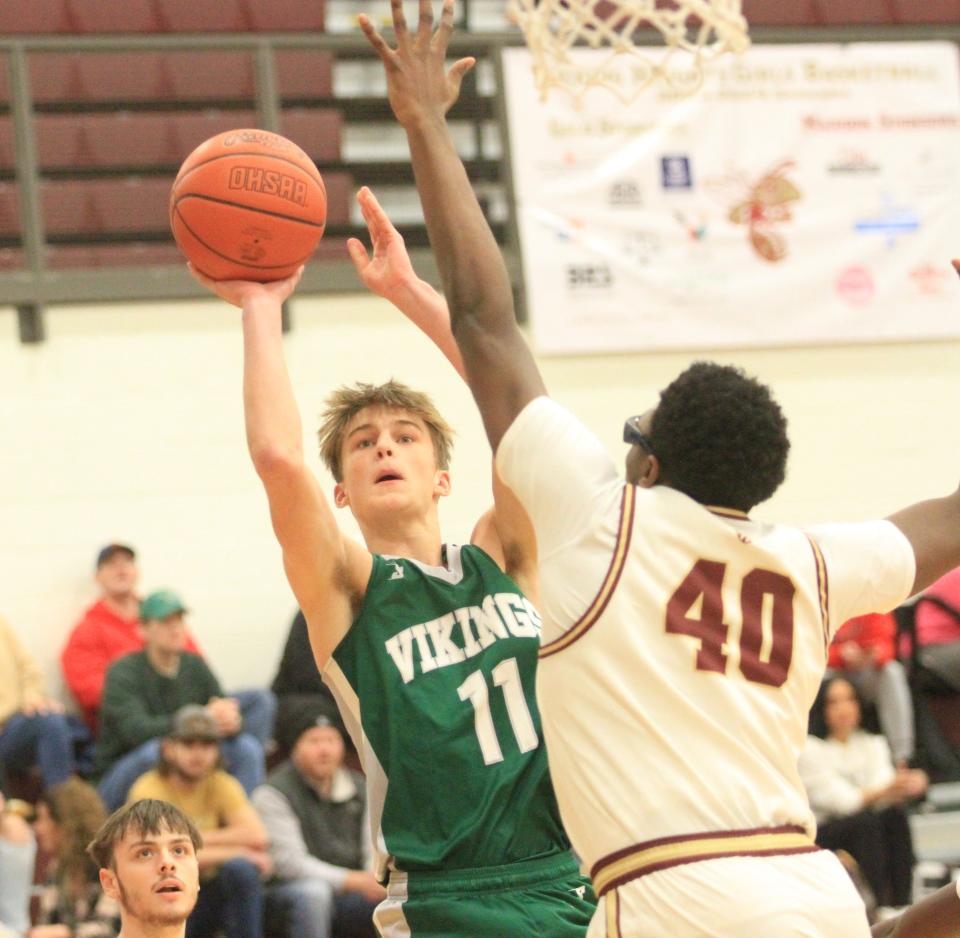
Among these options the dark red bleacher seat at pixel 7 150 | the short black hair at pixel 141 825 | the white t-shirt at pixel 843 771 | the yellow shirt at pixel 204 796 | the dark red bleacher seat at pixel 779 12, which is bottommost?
the white t-shirt at pixel 843 771

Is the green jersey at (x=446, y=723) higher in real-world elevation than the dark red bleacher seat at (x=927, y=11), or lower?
lower

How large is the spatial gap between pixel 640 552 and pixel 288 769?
540cm

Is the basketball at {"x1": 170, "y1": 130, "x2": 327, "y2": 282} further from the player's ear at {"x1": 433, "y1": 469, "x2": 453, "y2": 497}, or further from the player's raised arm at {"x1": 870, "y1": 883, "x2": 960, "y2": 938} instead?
the player's raised arm at {"x1": 870, "y1": 883, "x2": 960, "y2": 938}

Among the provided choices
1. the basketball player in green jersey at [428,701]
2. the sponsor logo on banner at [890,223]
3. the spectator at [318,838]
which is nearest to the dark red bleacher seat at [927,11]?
the sponsor logo on banner at [890,223]

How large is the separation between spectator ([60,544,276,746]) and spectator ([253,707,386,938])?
0.79 m

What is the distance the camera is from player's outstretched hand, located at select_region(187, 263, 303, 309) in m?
3.53

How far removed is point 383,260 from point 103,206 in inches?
281

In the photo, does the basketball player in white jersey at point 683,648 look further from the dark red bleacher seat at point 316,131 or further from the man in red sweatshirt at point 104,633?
the dark red bleacher seat at point 316,131

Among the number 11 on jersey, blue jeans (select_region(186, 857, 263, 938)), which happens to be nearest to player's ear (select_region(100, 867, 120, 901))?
the number 11 on jersey

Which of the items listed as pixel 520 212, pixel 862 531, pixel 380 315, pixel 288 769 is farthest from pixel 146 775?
pixel 862 531

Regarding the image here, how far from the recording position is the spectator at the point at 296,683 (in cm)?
844

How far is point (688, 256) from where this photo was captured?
1063cm

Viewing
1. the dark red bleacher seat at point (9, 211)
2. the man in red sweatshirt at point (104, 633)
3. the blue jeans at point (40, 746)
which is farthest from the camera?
the dark red bleacher seat at point (9, 211)

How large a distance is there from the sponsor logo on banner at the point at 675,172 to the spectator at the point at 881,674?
3072 millimetres
